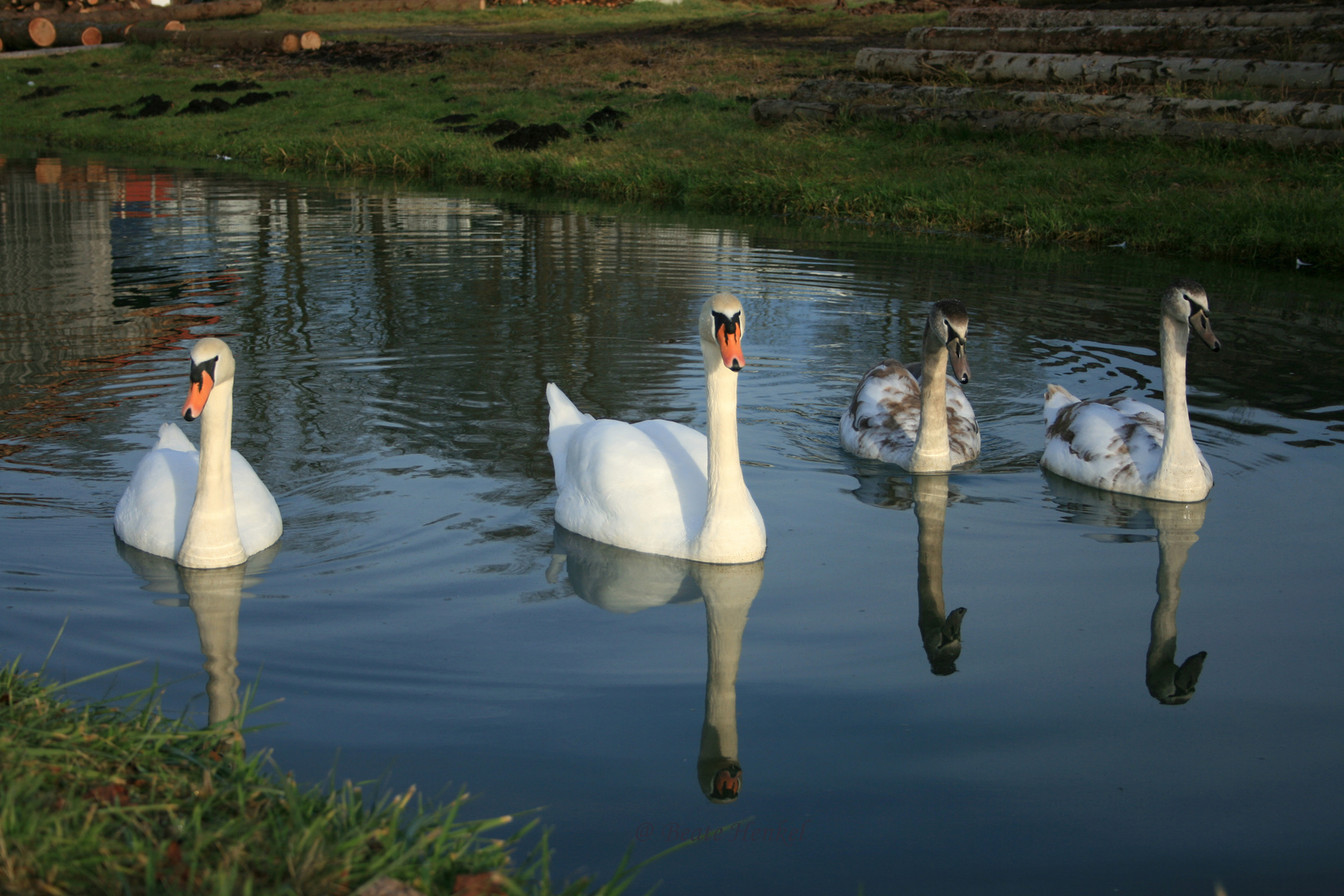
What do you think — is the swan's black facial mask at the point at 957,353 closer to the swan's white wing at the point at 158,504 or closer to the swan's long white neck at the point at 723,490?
the swan's long white neck at the point at 723,490

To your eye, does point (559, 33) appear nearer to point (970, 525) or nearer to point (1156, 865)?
point (970, 525)

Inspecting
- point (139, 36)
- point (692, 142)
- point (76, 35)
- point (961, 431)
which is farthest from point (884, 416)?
point (76, 35)

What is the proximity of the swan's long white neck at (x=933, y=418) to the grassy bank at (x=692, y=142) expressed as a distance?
880cm

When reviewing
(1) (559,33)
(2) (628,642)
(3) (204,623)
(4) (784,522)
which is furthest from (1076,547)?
(1) (559,33)

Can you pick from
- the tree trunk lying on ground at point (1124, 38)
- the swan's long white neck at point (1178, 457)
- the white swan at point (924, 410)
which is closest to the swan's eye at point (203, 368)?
the white swan at point (924, 410)

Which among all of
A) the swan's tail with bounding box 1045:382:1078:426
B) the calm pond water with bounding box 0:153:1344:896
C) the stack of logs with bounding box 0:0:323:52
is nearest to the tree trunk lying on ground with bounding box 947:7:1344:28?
the calm pond water with bounding box 0:153:1344:896

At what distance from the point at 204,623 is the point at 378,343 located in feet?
17.6

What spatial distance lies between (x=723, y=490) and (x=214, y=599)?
2.30 m

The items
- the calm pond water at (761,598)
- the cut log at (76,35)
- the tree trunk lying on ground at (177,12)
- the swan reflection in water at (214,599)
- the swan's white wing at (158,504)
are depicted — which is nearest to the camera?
the calm pond water at (761,598)

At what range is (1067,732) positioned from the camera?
4.48m

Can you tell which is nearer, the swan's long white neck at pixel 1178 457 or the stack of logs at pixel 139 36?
the swan's long white neck at pixel 1178 457

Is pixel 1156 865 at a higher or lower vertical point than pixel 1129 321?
lower

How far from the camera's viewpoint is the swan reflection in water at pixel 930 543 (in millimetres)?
5230

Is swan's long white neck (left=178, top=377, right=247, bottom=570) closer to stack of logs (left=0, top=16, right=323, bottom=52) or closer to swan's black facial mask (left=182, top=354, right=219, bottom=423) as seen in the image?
swan's black facial mask (left=182, top=354, right=219, bottom=423)
